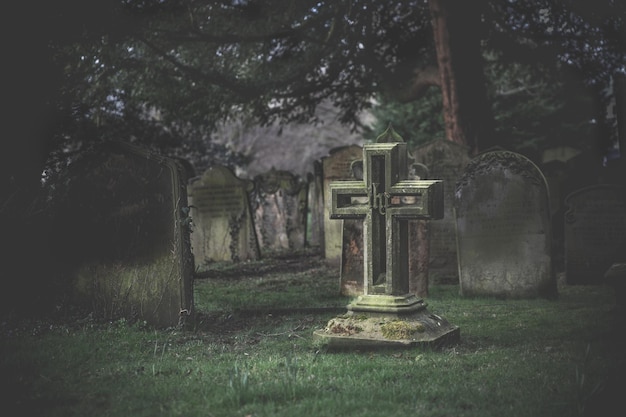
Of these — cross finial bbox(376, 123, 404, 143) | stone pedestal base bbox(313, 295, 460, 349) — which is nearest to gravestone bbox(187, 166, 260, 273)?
cross finial bbox(376, 123, 404, 143)

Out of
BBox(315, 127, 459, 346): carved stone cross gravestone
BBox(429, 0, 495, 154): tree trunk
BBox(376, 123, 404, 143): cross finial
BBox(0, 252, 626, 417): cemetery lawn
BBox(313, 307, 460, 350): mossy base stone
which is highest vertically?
BBox(429, 0, 495, 154): tree trunk

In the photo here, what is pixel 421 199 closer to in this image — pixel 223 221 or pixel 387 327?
pixel 387 327

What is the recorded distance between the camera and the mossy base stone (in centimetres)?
698

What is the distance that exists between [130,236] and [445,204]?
614cm

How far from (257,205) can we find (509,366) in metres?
12.8

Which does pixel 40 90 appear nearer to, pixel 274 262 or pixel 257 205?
pixel 274 262

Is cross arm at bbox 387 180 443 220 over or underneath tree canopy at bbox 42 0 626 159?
underneath

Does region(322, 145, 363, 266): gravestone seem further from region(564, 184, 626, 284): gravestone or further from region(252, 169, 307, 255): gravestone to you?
region(564, 184, 626, 284): gravestone

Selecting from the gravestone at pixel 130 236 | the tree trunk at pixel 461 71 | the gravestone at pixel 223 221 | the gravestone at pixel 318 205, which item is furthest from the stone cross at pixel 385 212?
the tree trunk at pixel 461 71

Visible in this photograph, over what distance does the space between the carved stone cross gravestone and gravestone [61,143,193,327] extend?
182 cm

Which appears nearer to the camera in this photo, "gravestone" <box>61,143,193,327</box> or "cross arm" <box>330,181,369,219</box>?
"cross arm" <box>330,181,369,219</box>

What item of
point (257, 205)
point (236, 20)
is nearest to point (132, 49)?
point (236, 20)

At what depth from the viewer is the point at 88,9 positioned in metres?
8.99

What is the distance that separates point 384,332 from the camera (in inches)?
277
